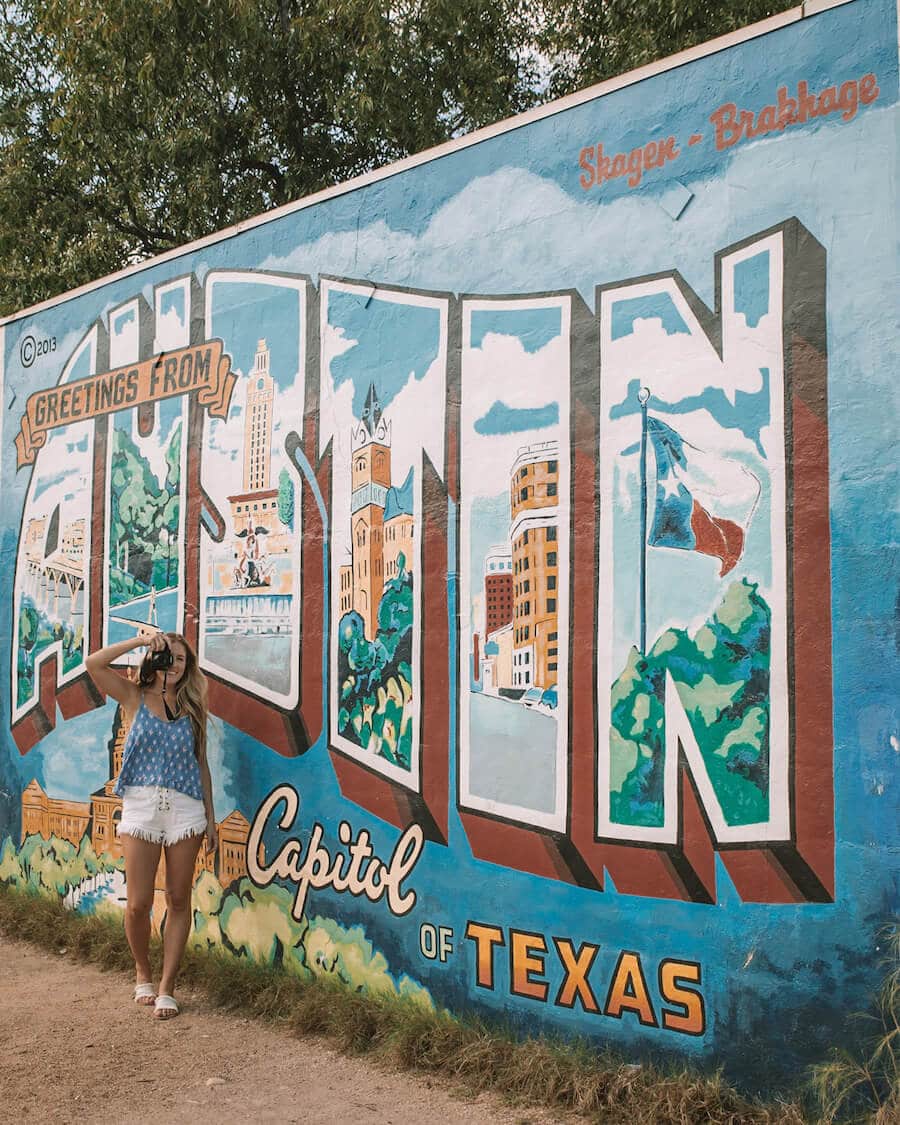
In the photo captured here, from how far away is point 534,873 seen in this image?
4.80 m

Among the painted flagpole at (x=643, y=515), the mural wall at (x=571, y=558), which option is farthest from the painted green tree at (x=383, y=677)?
the painted flagpole at (x=643, y=515)

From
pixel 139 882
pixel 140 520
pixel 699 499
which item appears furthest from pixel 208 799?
pixel 699 499

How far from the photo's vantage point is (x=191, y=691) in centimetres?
596

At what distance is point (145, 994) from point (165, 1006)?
22 cm

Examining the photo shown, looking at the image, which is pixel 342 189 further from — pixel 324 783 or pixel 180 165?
pixel 180 165

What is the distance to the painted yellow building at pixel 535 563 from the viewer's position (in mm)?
4863

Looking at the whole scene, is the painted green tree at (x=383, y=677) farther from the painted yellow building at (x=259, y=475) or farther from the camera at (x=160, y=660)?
the camera at (x=160, y=660)

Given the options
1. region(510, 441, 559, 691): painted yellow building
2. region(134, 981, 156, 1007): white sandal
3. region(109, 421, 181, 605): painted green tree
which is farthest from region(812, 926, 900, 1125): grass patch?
region(109, 421, 181, 605): painted green tree

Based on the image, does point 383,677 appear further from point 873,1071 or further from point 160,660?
point 873,1071

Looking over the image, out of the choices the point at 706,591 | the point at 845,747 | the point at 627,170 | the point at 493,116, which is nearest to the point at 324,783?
the point at 706,591

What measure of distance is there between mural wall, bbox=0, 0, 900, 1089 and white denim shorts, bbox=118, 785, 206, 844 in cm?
48

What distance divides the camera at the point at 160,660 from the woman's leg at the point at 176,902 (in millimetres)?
885

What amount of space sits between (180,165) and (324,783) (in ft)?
33.1

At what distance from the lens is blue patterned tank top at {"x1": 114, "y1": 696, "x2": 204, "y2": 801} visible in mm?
5727
